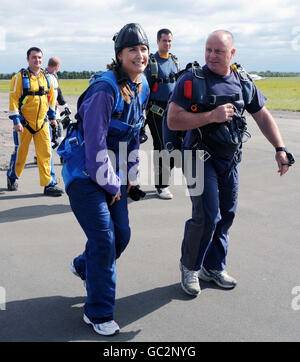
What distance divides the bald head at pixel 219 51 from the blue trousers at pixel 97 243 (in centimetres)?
127

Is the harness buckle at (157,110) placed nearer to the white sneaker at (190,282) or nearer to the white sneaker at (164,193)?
the white sneaker at (164,193)

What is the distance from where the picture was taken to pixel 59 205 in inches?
261

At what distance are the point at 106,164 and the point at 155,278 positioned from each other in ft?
5.01

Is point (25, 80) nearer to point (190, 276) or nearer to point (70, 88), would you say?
point (190, 276)

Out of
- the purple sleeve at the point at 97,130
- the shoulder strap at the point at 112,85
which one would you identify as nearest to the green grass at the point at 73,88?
the shoulder strap at the point at 112,85

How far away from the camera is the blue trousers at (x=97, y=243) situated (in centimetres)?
330

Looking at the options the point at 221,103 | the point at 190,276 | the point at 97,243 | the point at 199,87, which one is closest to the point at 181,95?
the point at 199,87

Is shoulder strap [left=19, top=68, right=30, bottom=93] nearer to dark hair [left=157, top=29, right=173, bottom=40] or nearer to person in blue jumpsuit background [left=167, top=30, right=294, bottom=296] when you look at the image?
dark hair [left=157, top=29, right=173, bottom=40]

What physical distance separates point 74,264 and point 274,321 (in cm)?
163

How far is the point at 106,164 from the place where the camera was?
3201mm

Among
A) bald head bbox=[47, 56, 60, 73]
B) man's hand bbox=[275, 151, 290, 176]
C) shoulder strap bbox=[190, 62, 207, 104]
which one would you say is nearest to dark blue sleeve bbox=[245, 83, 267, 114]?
man's hand bbox=[275, 151, 290, 176]

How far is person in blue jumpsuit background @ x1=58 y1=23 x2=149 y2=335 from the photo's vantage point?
312cm

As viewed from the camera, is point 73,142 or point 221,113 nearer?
point 73,142
